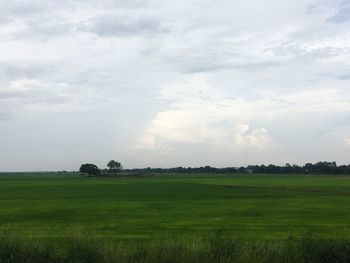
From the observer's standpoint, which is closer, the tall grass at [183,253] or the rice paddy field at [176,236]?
the tall grass at [183,253]

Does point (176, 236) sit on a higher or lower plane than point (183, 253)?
lower

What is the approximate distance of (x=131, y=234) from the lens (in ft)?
80.7

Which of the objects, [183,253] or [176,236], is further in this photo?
[176,236]

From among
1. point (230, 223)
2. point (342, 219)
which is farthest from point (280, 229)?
point (342, 219)

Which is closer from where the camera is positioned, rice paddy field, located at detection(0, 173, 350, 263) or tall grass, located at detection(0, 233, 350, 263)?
tall grass, located at detection(0, 233, 350, 263)

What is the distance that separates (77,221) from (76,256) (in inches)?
824

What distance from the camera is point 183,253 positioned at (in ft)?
35.1

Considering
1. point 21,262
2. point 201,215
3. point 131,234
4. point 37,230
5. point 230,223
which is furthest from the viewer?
point 201,215

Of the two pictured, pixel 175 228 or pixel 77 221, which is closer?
pixel 175 228

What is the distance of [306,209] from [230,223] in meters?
13.3

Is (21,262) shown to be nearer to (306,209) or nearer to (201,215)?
(201,215)

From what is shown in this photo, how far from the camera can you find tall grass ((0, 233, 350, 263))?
10617 mm

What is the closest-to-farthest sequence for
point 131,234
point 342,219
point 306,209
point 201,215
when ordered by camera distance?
point 131,234
point 342,219
point 201,215
point 306,209

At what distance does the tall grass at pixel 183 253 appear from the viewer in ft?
34.8
